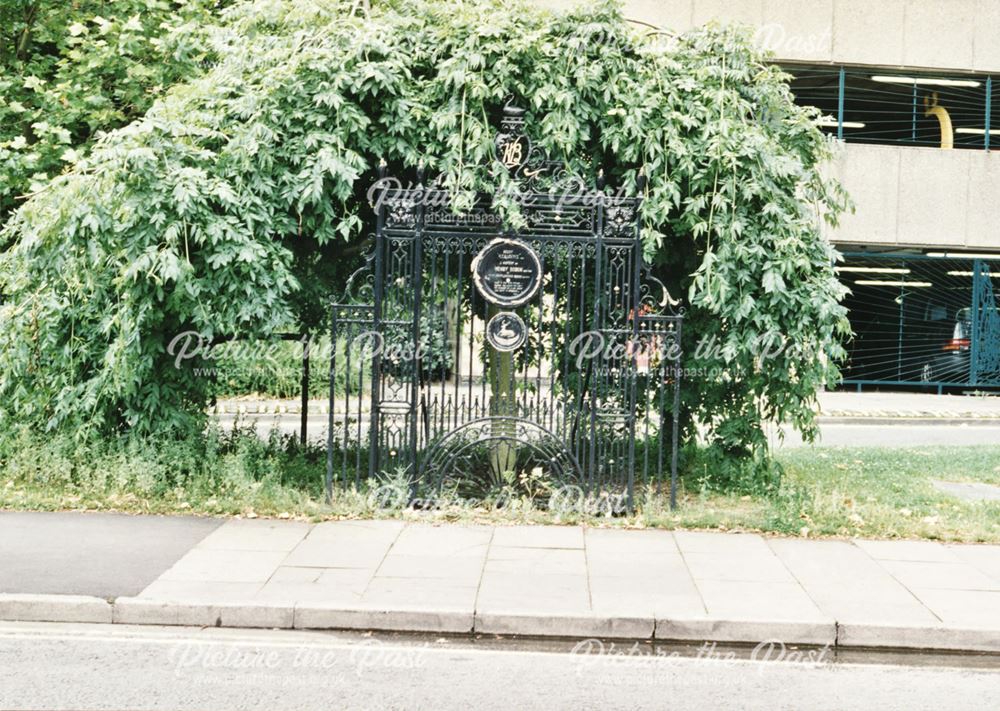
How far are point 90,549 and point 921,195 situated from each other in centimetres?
1854

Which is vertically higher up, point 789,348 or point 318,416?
point 789,348

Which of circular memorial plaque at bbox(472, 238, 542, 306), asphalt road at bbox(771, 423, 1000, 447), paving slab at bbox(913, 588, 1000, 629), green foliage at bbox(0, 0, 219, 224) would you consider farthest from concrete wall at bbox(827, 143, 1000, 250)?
paving slab at bbox(913, 588, 1000, 629)

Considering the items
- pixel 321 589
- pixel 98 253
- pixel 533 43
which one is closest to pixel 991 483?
pixel 533 43

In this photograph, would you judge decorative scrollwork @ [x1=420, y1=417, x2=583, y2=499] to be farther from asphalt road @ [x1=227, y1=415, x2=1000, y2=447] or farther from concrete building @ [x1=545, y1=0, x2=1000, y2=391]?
concrete building @ [x1=545, y1=0, x2=1000, y2=391]

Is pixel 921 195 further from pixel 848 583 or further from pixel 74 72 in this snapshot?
pixel 74 72

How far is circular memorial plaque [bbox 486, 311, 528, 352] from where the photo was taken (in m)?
9.41

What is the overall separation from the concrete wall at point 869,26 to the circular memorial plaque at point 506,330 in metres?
13.6

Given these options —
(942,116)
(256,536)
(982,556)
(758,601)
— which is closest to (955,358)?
(942,116)

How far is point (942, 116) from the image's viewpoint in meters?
22.3

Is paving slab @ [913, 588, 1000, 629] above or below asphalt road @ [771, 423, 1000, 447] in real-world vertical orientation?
below

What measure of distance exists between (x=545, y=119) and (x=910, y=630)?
5477 millimetres

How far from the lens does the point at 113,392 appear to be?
9.69m

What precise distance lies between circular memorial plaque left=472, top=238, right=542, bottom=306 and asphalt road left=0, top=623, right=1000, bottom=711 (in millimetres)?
3785

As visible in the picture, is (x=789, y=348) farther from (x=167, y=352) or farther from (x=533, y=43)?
(x=167, y=352)
